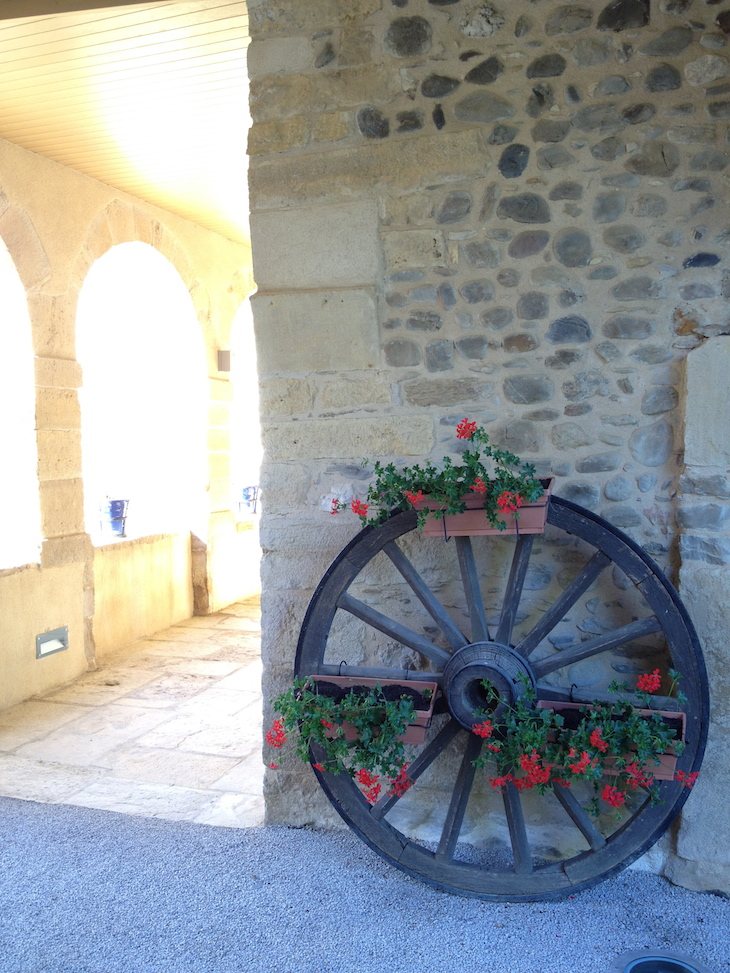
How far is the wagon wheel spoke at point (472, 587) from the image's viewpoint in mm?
2377

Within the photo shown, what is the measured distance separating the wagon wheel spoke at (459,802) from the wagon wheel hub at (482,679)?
11 cm

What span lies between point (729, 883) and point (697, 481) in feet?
3.99

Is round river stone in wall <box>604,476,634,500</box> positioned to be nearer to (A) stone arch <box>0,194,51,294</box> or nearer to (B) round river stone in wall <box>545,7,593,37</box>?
(B) round river stone in wall <box>545,7,593,37</box>

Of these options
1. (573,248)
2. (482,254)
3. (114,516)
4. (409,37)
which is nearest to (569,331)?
(573,248)

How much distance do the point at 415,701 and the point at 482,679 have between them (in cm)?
22

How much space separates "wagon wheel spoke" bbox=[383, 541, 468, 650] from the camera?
2396 mm

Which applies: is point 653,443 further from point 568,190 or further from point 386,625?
point 386,625

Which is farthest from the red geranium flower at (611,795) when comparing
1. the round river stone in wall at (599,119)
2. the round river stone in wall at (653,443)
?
the round river stone in wall at (599,119)

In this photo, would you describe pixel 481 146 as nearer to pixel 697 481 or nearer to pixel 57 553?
pixel 697 481

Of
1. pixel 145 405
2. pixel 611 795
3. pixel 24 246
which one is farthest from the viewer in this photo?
pixel 145 405

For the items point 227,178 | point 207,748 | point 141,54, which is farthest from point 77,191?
point 207,748

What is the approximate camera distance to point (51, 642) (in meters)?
4.39

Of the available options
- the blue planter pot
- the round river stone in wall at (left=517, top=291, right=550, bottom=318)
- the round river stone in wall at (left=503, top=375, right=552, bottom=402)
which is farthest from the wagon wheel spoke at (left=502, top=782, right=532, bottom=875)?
the blue planter pot

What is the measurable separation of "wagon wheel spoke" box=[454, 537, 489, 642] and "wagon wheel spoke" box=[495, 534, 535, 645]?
2.1 inches
